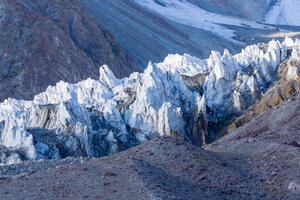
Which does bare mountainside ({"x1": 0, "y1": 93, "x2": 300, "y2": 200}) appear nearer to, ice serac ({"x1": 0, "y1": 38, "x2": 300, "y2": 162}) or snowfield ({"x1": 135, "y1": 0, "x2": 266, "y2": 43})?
ice serac ({"x1": 0, "y1": 38, "x2": 300, "y2": 162})

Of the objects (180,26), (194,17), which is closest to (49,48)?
(180,26)

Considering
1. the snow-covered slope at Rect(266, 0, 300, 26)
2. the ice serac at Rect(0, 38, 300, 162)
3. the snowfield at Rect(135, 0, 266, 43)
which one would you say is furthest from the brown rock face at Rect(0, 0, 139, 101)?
the snow-covered slope at Rect(266, 0, 300, 26)

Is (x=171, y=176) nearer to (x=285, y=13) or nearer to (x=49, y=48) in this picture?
(x=49, y=48)

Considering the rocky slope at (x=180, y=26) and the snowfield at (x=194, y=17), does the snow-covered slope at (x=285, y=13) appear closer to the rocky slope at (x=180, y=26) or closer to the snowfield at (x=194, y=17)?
the rocky slope at (x=180, y=26)

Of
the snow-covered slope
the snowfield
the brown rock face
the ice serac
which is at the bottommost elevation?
the brown rock face

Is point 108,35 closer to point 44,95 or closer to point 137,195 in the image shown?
point 44,95

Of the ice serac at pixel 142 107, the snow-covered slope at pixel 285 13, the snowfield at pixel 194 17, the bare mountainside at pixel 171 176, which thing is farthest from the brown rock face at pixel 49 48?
the snow-covered slope at pixel 285 13

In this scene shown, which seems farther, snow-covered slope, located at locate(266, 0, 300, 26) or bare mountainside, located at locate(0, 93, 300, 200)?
snow-covered slope, located at locate(266, 0, 300, 26)

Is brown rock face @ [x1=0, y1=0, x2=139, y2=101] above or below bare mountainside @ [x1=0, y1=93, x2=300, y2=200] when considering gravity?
below
